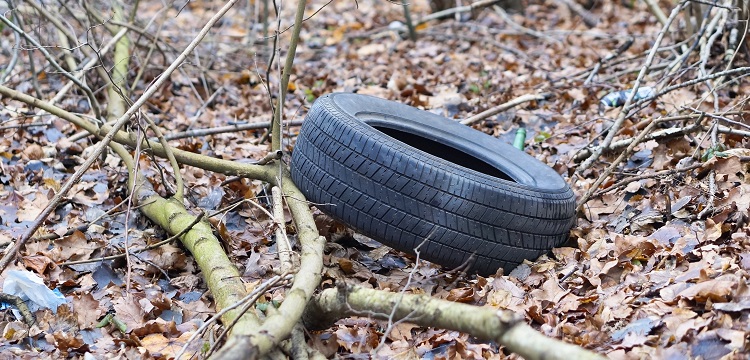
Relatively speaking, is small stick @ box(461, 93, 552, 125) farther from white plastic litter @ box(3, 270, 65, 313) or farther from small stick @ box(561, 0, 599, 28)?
small stick @ box(561, 0, 599, 28)

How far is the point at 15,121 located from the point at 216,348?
4.01 meters

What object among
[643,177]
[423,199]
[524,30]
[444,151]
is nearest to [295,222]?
[423,199]

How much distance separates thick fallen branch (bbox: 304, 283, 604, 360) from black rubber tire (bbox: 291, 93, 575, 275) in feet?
2.55

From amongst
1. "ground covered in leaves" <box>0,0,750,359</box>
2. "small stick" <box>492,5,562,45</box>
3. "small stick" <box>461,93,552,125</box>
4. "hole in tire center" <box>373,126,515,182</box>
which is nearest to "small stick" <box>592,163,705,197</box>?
"ground covered in leaves" <box>0,0,750,359</box>

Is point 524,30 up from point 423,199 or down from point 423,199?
down

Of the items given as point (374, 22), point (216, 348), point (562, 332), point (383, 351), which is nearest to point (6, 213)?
point (216, 348)

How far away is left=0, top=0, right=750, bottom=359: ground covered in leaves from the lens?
3094mm

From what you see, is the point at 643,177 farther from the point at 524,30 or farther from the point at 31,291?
the point at 524,30

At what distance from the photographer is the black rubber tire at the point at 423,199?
12.0 feet

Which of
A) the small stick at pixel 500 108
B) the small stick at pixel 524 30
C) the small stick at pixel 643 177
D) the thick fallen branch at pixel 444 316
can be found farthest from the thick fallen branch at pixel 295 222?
the small stick at pixel 524 30

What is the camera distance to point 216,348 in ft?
9.75

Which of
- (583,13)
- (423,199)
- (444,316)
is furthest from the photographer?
(583,13)

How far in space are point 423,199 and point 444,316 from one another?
1104 mm

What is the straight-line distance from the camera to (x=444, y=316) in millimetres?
2609
